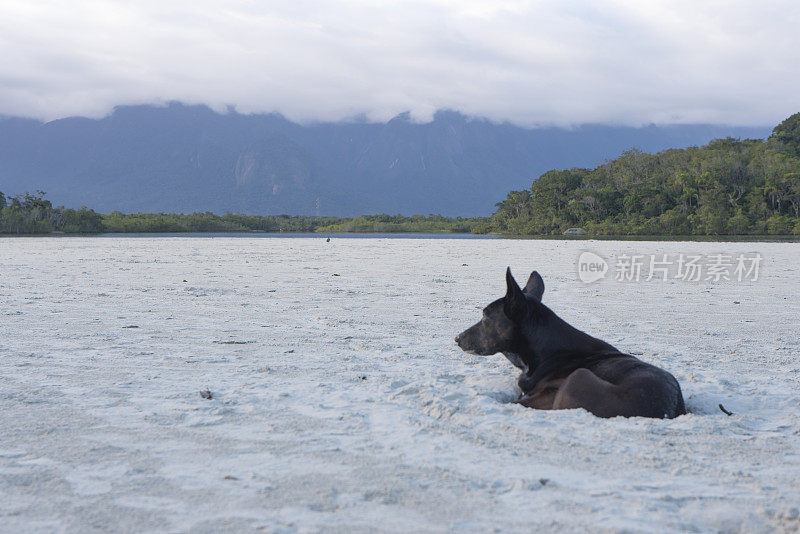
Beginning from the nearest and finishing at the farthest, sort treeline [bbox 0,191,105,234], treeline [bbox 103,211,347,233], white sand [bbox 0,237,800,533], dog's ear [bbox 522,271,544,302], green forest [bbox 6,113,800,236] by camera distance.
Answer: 1. white sand [bbox 0,237,800,533]
2. dog's ear [bbox 522,271,544,302]
3. green forest [bbox 6,113,800,236]
4. treeline [bbox 0,191,105,234]
5. treeline [bbox 103,211,347,233]

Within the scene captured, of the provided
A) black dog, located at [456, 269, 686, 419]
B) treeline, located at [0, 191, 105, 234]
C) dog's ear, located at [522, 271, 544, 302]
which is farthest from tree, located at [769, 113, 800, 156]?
treeline, located at [0, 191, 105, 234]

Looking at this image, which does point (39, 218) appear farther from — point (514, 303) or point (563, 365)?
point (563, 365)

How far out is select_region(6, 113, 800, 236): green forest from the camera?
6855cm

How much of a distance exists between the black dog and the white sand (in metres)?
0.19

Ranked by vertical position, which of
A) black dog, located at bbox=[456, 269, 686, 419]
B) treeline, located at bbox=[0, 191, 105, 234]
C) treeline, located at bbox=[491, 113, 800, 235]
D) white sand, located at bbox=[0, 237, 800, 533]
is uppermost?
treeline, located at bbox=[491, 113, 800, 235]

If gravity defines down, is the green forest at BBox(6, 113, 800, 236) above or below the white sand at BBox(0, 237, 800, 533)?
above

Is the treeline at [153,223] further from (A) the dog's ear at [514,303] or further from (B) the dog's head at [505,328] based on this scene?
(A) the dog's ear at [514,303]

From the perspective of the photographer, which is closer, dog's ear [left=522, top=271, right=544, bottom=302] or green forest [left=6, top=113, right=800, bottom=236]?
dog's ear [left=522, top=271, right=544, bottom=302]

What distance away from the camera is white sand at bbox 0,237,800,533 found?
2496 millimetres

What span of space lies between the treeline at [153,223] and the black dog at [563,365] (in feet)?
262

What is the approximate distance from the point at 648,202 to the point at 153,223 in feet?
251

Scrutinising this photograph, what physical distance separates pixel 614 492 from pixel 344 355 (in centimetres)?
366

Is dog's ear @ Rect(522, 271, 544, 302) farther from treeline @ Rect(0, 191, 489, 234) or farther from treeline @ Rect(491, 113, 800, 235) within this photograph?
treeline @ Rect(0, 191, 489, 234)

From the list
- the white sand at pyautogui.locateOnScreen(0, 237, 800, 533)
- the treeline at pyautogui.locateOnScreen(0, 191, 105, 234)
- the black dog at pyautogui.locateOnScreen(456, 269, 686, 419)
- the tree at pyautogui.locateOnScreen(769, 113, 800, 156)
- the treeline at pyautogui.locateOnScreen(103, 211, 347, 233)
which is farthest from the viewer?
the treeline at pyautogui.locateOnScreen(103, 211, 347, 233)
